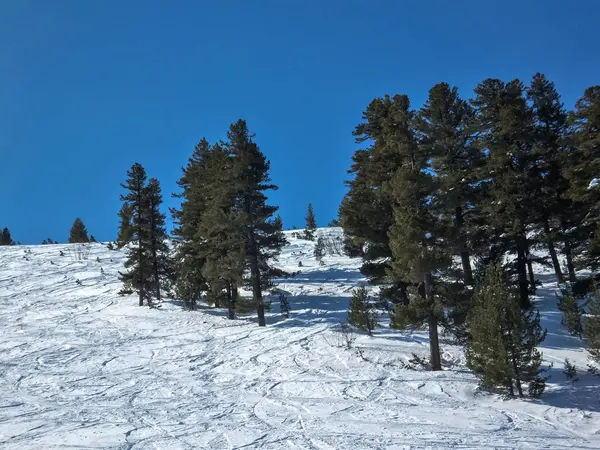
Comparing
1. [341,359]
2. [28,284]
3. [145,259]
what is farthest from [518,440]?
[28,284]

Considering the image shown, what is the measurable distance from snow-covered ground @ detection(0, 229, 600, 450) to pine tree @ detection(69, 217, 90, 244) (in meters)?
50.5

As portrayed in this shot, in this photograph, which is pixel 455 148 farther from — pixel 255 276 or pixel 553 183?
pixel 255 276

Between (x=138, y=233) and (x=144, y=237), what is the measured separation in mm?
547

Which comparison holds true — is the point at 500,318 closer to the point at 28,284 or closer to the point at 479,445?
the point at 479,445

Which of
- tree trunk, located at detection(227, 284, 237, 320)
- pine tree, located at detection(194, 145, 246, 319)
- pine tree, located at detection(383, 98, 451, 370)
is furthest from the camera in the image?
tree trunk, located at detection(227, 284, 237, 320)

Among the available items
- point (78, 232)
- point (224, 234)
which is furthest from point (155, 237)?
point (78, 232)

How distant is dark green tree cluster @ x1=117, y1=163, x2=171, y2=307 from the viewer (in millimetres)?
30562

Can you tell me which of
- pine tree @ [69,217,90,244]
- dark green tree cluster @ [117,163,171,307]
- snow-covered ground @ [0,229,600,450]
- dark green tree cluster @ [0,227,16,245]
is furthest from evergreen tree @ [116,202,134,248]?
dark green tree cluster @ [0,227,16,245]

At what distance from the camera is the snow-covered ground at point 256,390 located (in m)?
9.09

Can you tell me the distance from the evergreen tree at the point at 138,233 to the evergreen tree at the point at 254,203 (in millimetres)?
11216

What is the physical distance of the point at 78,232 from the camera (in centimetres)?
7431

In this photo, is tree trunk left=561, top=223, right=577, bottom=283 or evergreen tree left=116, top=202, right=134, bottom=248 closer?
tree trunk left=561, top=223, right=577, bottom=283

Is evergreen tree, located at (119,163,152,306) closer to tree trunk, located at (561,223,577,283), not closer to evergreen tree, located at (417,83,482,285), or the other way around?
evergreen tree, located at (417,83,482,285)

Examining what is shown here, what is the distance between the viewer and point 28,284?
3909 centimetres
